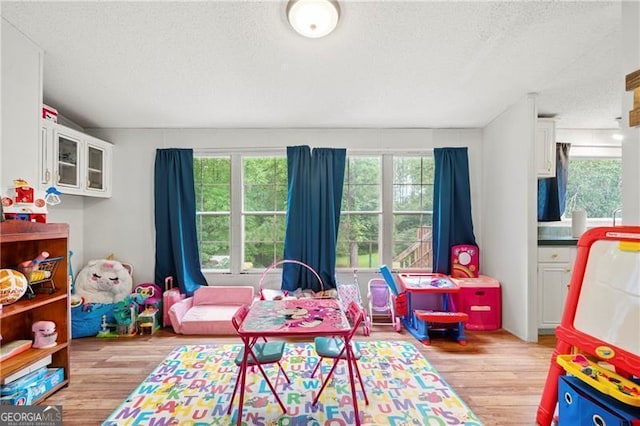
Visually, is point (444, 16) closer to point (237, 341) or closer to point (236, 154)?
point (236, 154)

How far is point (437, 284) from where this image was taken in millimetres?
3268

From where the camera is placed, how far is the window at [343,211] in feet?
12.7

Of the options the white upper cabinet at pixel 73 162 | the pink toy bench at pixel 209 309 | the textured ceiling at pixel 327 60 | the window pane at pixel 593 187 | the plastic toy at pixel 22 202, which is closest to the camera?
the textured ceiling at pixel 327 60

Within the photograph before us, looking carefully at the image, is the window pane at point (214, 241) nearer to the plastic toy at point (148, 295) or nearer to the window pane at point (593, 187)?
the plastic toy at point (148, 295)

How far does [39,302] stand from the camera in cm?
202

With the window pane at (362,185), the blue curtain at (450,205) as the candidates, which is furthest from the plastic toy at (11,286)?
the blue curtain at (450,205)

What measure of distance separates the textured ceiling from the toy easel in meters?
1.41

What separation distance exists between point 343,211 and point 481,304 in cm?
196

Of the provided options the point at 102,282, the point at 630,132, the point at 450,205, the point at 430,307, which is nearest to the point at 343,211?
the point at 450,205

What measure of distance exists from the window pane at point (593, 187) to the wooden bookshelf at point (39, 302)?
5.56 metres

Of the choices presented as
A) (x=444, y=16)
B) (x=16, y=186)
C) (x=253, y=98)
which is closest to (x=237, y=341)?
(x=16, y=186)

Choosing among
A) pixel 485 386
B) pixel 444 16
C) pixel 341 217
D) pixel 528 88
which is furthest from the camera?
pixel 341 217

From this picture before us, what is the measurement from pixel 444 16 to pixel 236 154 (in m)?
2.82

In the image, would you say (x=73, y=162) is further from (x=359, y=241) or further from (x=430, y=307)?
(x=430, y=307)
